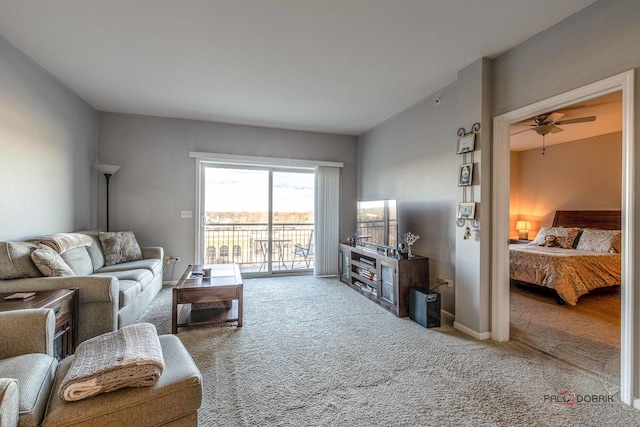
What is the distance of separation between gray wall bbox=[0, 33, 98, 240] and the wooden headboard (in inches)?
306

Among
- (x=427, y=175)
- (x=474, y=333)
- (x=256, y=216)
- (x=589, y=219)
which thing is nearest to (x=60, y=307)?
(x=256, y=216)

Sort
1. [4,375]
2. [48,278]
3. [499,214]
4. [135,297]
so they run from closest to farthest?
1. [4,375]
2. [48,278]
3. [499,214]
4. [135,297]

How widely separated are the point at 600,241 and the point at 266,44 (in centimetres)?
538

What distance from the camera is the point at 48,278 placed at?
230 cm

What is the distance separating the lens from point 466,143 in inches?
113

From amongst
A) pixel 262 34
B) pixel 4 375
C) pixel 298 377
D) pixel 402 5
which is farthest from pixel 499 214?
pixel 4 375

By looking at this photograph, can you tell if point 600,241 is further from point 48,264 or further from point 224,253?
point 48,264

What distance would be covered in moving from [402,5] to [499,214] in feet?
6.31

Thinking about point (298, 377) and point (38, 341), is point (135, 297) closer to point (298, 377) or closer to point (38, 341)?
point (38, 341)

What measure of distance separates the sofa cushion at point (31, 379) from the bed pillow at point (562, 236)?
247 inches

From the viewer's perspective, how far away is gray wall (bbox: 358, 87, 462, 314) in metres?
3.31

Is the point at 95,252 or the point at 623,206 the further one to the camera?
the point at 95,252

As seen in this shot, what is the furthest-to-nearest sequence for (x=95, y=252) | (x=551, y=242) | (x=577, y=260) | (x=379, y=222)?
(x=551, y=242), (x=379, y=222), (x=577, y=260), (x=95, y=252)

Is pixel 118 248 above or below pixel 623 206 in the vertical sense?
below
